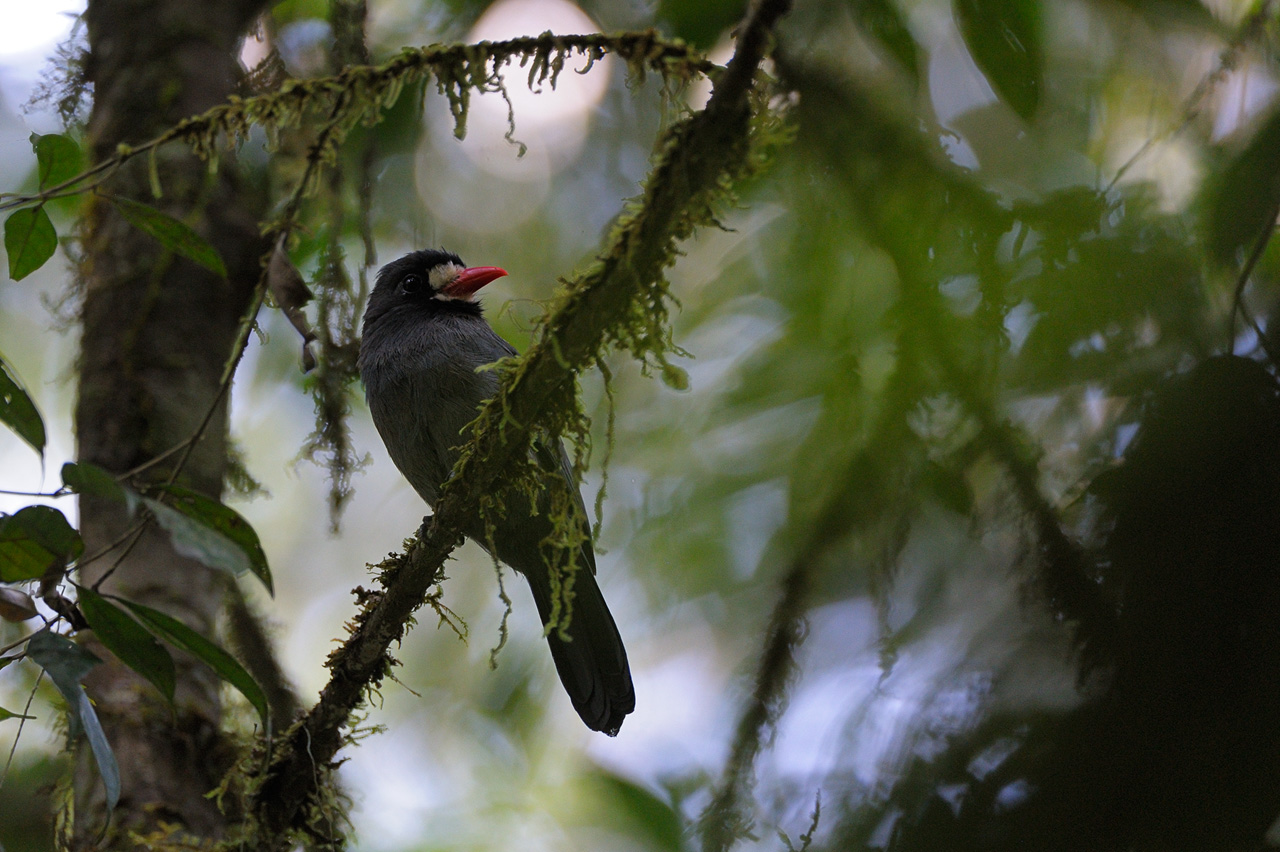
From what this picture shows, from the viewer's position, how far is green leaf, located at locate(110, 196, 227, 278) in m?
2.24

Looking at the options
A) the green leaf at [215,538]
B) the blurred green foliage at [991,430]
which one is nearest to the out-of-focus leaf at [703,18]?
the blurred green foliage at [991,430]

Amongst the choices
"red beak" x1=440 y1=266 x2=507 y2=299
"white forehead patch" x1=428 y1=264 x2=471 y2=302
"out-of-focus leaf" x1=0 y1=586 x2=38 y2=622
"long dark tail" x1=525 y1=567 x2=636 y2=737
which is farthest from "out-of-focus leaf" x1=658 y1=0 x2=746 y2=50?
"out-of-focus leaf" x1=0 y1=586 x2=38 y2=622

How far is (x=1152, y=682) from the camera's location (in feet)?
5.92

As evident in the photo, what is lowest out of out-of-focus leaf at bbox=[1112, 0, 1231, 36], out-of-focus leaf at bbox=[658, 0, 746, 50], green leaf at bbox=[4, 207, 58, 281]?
green leaf at bbox=[4, 207, 58, 281]

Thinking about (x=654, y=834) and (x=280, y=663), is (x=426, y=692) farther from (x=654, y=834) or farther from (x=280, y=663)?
(x=654, y=834)

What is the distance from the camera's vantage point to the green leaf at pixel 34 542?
169cm

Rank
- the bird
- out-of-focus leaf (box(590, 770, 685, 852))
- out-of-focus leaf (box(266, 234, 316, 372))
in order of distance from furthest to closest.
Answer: out-of-focus leaf (box(590, 770, 685, 852)), the bird, out-of-focus leaf (box(266, 234, 316, 372))

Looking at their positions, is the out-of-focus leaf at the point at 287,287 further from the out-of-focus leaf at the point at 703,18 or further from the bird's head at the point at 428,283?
the out-of-focus leaf at the point at 703,18

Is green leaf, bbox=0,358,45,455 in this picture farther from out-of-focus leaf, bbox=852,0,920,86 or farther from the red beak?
out-of-focus leaf, bbox=852,0,920,86

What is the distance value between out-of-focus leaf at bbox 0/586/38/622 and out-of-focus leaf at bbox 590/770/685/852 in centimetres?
231

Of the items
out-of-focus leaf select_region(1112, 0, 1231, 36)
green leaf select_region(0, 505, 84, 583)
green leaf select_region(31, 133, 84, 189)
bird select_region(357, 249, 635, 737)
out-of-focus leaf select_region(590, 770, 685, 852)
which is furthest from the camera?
out-of-focus leaf select_region(590, 770, 685, 852)

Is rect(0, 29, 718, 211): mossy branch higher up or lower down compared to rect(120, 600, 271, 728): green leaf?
higher up

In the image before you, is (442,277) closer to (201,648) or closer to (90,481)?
(201,648)

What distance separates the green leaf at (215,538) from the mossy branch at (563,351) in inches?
17.7
